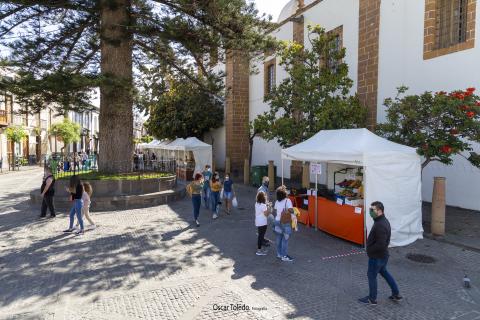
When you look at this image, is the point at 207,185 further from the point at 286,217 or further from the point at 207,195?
the point at 286,217

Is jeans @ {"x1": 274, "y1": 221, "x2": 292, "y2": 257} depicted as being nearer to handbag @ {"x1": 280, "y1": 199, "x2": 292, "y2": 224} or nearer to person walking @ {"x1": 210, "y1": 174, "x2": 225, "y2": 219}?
handbag @ {"x1": 280, "y1": 199, "x2": 292, "y2": 224}

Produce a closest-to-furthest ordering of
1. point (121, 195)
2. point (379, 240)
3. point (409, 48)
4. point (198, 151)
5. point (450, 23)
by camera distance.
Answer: point (379, 240) → point (450, 23) → point (121, 195) → point (409, 48) → point (198, 151)

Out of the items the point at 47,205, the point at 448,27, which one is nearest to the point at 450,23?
the point at 448,27

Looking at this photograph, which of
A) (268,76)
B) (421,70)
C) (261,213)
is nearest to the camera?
(261,213)

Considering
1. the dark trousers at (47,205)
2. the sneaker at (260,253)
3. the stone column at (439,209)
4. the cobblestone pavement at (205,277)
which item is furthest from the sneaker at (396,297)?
the dark trousers at (47,205)

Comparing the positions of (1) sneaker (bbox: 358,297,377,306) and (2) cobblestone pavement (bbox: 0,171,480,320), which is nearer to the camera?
(2) cobblestone pavement (bbox: 0,171,480,320)

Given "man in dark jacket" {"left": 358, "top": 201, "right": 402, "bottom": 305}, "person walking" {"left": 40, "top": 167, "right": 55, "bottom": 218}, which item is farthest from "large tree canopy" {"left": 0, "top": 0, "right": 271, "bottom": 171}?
"man in dark jacket" {"left": 358, "top": 201, "right": 402, "bottom": 305}

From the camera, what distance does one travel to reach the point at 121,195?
1252cm

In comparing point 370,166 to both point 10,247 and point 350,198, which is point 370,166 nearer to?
point 350,198

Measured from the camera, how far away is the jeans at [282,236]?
270 inches

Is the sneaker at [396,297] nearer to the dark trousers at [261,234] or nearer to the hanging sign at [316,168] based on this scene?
the dark trousers at [261,234]

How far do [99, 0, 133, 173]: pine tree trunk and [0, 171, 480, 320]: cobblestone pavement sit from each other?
4736mm

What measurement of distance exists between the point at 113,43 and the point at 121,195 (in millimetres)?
5029

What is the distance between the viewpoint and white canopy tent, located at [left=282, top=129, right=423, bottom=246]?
781 cm
